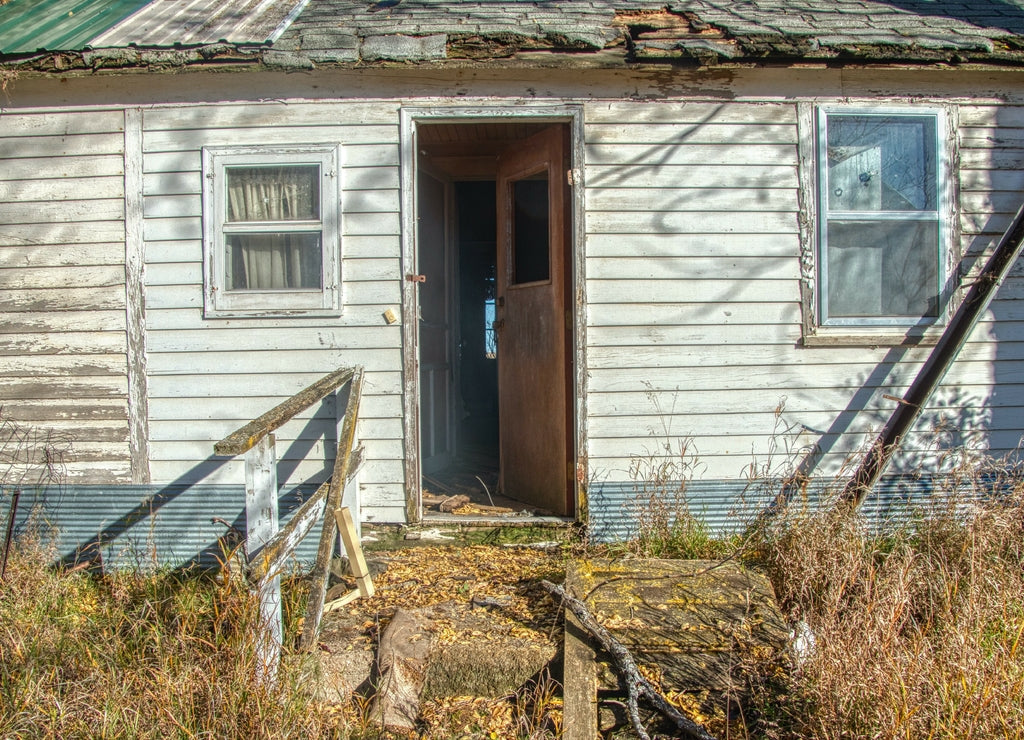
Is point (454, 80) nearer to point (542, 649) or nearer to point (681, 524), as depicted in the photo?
point (681, 524)

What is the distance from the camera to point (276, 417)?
10.3ft

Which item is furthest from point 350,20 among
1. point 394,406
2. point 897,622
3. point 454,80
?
point 897,622

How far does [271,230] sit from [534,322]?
1833 mm

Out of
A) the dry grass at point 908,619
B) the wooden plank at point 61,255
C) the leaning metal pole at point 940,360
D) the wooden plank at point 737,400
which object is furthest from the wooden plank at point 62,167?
the leaning metal pole at point 940,360

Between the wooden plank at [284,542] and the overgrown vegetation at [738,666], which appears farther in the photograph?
the wooden plank at [284,542]

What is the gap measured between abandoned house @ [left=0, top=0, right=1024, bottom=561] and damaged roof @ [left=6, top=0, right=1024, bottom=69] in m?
0.06

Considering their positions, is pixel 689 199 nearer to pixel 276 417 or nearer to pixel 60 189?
pixel 276 417

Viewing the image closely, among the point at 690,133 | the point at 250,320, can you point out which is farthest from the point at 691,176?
the point at 250,320

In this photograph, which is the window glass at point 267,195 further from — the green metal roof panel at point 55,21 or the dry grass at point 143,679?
the dry grass at point 143,679

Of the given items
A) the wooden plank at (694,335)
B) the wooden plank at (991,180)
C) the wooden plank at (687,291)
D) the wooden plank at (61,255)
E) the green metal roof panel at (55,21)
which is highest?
the green metal roof panel at (55,21)

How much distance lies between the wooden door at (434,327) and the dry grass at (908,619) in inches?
114

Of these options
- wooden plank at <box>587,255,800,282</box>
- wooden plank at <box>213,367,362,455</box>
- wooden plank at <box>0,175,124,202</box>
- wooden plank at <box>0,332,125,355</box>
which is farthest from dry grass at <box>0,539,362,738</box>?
wooden plank at <box>587,255,800,282</box>

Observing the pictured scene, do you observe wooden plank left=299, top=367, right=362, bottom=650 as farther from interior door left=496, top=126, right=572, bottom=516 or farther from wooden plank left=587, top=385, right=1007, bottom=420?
wooden plank left=587, top=385, right=1007, bottom=420

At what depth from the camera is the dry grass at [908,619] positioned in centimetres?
239
